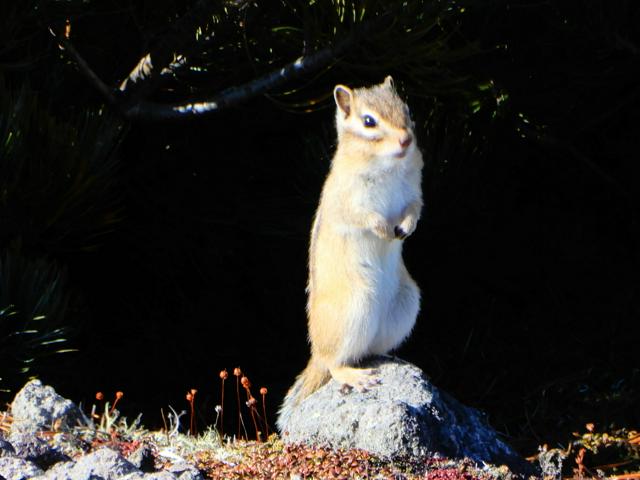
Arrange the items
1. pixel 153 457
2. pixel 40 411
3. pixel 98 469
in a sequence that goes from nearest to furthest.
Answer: pixel 98 469
pixel 153 457
pixel 40 411

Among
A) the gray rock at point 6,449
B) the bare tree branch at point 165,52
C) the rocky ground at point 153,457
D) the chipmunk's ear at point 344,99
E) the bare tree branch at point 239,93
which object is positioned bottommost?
the rocky ground at point 153,457

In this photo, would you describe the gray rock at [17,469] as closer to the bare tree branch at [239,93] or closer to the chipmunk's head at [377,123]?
the chipmunk's head at [377,123]

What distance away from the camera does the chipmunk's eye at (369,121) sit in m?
4.66

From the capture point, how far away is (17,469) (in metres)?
3.55

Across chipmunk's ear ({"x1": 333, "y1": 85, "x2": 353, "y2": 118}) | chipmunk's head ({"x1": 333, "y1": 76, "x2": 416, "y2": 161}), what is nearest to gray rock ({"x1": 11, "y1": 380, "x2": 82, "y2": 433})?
chipmunk's head ({"x1": 333, "y1": 76, "x2": 416, "y2": 161})

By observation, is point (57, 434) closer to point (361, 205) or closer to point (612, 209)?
point (361, 205)

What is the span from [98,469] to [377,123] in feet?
6.42

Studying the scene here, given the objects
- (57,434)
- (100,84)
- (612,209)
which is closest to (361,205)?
→ (57,434)

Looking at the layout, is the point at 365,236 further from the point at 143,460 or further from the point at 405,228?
the point at 143,460

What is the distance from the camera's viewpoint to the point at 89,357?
6.52m

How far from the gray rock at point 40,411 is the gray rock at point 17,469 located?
780 mm

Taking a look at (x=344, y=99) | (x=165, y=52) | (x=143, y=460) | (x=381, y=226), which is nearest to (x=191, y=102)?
(x=165, y=52)

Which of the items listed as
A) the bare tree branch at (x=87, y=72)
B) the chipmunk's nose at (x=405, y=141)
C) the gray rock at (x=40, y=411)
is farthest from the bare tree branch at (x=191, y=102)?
the gray rock at (x=40, y=411)

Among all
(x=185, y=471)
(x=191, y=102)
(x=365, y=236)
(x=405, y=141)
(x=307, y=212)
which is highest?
(x=191, y=102)
